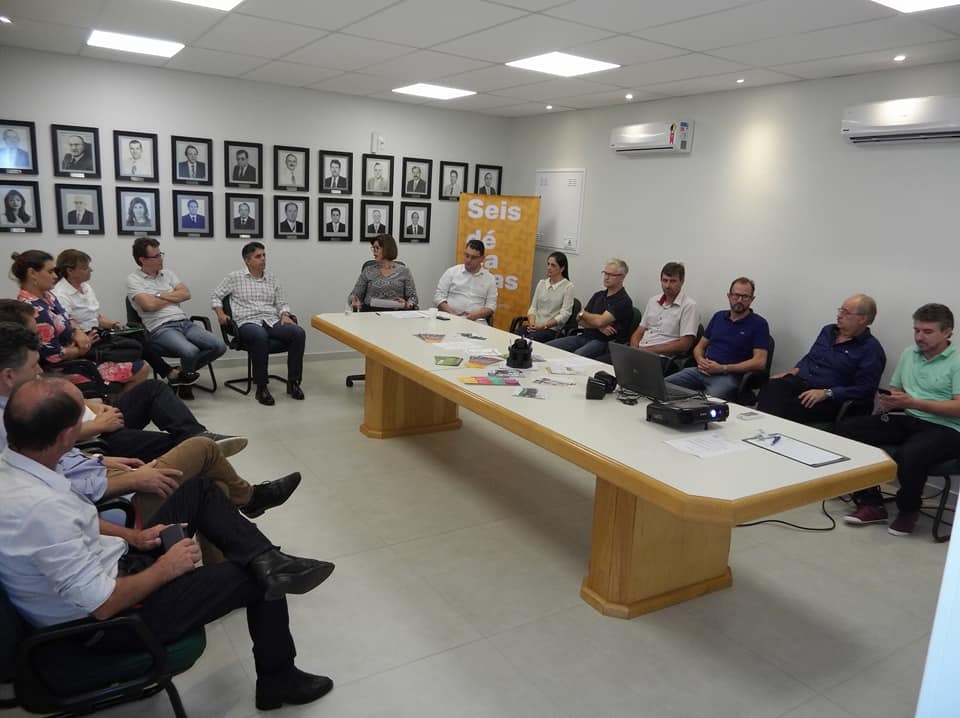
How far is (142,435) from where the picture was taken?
9.93 feet

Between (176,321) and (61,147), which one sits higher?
(61,147)

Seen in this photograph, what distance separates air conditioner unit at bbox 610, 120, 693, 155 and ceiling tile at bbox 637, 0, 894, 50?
1.54 m

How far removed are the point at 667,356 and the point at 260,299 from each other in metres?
3.31

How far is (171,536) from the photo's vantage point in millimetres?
1971

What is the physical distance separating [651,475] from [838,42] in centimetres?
298

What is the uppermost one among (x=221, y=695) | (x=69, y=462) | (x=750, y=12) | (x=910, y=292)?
(x=750, y=12)

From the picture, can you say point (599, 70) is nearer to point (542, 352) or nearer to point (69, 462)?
point (542, 352)

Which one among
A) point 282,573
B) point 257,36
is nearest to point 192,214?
point 257,36

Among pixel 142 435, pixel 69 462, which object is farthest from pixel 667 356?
pixel 69 462

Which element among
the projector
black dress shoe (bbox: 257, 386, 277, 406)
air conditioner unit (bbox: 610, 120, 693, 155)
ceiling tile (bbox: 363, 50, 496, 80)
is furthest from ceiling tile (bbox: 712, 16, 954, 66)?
black dress shoe (bbox: 257, 386, 277, 406)

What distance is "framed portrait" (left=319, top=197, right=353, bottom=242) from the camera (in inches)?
260

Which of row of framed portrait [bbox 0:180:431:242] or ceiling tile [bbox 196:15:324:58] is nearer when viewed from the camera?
ceiling tile [bbox 196:15:324:58]

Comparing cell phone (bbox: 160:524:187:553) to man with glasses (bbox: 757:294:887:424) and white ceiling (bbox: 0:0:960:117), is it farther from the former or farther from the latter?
man with glasses (bbox: 757:294:887:424)

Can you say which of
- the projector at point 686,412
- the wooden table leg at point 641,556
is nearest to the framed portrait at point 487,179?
the projector at point 686,412
